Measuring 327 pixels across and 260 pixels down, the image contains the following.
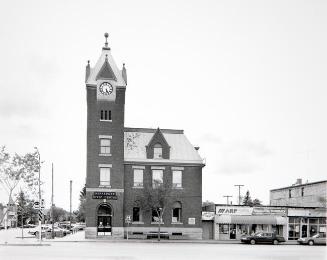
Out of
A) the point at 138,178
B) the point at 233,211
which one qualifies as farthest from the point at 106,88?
the point at 233,211

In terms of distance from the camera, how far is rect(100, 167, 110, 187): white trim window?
52.5 meters

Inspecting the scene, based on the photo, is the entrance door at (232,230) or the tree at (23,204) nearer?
the tree at (23,204)

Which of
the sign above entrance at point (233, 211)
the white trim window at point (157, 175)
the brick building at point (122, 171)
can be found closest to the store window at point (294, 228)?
the sign above entrance at point (233, 211)

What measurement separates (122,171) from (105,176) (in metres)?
1.80

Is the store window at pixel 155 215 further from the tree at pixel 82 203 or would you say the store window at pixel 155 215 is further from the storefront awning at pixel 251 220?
the tree at pixel 82 203

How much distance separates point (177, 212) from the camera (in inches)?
2163

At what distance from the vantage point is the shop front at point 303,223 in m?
58.0

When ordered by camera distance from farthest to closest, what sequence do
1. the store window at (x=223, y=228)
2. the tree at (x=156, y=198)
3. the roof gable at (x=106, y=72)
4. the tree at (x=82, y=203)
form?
the tree at (x=82, y=203) → the store window at (x=223, y=228) → the roof gable at (x=106, y=72) → the tree at (x=156, y=198)

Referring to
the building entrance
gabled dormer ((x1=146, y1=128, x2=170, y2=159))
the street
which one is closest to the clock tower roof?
gabled dormer ((x1=146, y1=128, x2=170, y2=159))

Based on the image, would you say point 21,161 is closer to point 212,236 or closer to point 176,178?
point 176,178

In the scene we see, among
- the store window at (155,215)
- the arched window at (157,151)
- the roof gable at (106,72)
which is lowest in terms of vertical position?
the store window at (155,215)

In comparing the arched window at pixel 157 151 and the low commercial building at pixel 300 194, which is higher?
the arched window at pixel 157 151

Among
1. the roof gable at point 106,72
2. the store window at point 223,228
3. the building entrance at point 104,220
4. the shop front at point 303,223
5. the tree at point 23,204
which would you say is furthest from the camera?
the shop front at point 303,223

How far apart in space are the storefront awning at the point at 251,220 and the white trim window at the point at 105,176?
12.8 meters
